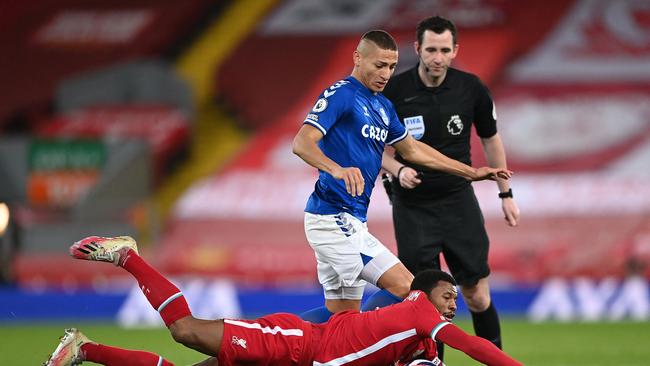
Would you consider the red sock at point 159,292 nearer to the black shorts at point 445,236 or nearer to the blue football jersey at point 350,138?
the blue football jersey at point 350,138

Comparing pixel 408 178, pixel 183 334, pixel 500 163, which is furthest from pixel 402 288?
pixel 500 163

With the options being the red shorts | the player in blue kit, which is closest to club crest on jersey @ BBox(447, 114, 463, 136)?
the player in blue kit

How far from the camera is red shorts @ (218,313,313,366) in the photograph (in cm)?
661

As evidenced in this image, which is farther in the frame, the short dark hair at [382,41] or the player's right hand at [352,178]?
the short dark hair at [382,41]

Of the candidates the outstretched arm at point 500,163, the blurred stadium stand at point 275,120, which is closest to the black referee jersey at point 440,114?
the outstretched arm at point 500,163

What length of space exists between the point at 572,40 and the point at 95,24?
27.6 feet

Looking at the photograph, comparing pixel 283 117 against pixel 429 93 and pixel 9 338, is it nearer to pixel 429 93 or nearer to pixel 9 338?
pixel 9 338

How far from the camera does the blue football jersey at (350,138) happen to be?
684 cm

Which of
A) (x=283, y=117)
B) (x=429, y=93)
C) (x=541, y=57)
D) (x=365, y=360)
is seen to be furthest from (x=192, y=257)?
(x=365, y=360)

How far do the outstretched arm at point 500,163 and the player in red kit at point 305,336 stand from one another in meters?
1.40

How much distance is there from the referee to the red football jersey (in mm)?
1298

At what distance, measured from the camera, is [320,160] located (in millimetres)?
6547

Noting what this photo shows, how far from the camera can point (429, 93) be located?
797cm

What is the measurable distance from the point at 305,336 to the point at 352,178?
0.98 m
